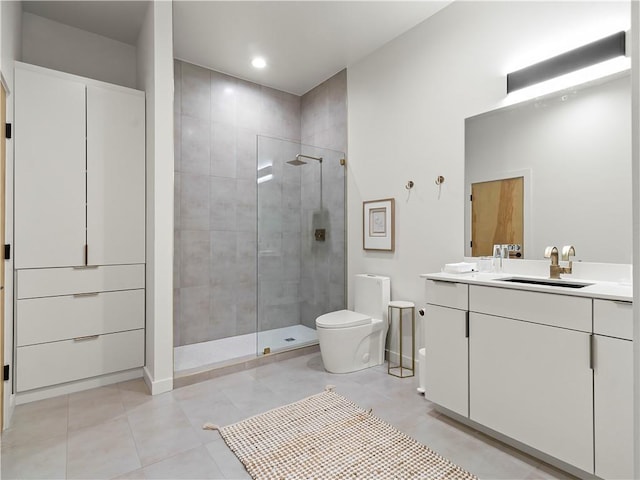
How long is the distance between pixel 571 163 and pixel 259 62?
110 inches

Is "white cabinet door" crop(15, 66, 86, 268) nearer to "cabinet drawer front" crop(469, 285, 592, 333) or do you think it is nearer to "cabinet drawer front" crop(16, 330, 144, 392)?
"cabinet drawer front" crop(16, 330, 144, 392)

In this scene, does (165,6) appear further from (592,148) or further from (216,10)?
(592,148)

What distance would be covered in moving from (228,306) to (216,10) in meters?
2.69

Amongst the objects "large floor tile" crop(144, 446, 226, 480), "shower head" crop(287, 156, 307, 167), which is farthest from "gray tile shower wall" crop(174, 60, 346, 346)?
"large floor tile" crop(144, 446, 226, 480)

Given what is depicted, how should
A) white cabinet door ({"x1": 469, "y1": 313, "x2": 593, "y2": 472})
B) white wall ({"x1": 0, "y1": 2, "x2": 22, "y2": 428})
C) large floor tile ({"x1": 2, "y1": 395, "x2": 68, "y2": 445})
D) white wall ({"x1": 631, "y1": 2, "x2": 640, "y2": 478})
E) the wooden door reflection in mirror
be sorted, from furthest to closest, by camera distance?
1. the wooden door reflection in mirror
2. white wall ({"x1": 0, "y1": 2, "x2": 22, "y2": 428})
3. large floor tile ({"x1": 2, "y1": 395, "x2": 68, "y2": 445})
4. white cabinet door ({"x1": 469, "y1": 313, "x2": 593, "y2": 472})
5. white wall ({"x1": 631, "y1": 2, "x2": 640, "y2": 478})

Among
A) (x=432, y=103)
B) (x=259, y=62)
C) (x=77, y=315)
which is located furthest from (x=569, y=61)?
(x=77, y=315)

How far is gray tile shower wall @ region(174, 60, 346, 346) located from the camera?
10.5 feet

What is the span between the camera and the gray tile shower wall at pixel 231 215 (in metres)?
3.20

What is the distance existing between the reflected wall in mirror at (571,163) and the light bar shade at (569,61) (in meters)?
0.12

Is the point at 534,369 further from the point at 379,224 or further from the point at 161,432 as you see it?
the point at 161,432

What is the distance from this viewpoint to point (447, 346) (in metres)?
2.03

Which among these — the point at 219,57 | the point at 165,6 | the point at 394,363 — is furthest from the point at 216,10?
the point at 394,363

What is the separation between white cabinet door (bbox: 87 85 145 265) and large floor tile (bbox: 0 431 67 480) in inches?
46.5

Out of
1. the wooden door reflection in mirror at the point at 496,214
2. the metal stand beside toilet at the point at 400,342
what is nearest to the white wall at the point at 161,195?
the metal stand beside toilet at the point at 400,342
